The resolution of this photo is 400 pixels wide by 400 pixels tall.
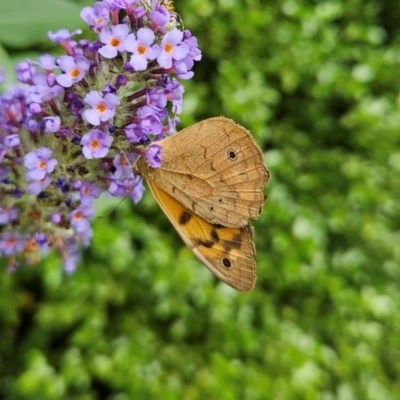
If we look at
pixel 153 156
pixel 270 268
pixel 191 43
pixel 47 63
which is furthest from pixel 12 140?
pixel 270 268

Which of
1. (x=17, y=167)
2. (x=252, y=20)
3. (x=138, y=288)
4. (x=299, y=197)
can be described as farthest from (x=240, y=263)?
(x=252, y=20)

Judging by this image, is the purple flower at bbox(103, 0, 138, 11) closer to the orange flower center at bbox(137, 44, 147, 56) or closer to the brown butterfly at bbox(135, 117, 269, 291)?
the orange flower center at bbox(137, 44, 147, 56)

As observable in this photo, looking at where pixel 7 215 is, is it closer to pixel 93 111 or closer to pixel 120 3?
pixel 93 111

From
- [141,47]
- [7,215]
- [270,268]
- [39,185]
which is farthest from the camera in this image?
[270,268]

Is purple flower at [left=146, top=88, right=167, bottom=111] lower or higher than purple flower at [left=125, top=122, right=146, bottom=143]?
higher

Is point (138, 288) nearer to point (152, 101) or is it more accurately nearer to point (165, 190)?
point (165, 190)

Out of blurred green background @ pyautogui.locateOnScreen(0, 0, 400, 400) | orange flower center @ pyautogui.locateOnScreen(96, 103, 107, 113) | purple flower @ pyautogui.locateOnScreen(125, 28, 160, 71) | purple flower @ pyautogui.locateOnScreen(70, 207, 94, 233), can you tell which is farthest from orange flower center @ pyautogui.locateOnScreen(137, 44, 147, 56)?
blurred green background @ pyautogui.locateOnScreen(0, 0, 400, 400)

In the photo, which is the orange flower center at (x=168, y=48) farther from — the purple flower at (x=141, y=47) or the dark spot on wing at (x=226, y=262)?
the dark spot on wing at (x=226, y=262)
